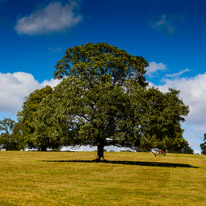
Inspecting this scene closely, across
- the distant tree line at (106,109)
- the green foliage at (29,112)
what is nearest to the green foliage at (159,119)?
the distant tree line at (106,109)

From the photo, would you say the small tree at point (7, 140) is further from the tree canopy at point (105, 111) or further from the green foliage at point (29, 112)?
the tree canopy at point (105, 111)

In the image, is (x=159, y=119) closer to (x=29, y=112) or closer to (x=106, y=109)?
(x=106, y=109)

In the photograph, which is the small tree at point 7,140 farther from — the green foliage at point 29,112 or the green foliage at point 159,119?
the green foliage at point 159,119

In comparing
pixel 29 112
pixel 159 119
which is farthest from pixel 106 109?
pixel 29 112

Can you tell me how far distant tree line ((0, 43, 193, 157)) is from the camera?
30.2 metres

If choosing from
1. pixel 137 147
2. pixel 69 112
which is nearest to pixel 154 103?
pixel 137 147

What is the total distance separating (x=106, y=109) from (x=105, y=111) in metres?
0.37

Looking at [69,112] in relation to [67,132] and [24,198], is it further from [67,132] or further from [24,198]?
[24,198]

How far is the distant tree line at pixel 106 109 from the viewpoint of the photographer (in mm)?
30188

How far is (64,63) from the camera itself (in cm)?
3666

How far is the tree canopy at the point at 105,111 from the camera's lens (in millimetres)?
30172

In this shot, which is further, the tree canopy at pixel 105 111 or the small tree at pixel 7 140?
the small tree at pixel 7 140

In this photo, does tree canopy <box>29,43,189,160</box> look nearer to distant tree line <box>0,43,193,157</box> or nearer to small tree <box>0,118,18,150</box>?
distant tree line <box>0,43,193,157</box>

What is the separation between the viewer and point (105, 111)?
30109 millimetres
